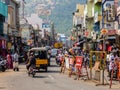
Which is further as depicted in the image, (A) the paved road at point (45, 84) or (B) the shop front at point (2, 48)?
(B) the shop front at point (2, 48)

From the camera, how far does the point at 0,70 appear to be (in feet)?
148

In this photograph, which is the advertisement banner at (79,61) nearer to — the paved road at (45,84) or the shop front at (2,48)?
the paved road at (45,84)


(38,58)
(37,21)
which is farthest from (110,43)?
(37,21)

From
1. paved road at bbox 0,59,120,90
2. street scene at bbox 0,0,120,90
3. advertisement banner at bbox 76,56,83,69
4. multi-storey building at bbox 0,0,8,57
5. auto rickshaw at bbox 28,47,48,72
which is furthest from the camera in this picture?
multi-storey building at bbox 0,0,8,57

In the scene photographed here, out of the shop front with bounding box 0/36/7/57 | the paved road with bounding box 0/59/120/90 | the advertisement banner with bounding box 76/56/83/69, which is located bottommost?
the paved road with bounding box 0/59/120/90

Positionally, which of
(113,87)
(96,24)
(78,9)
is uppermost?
(78,9)

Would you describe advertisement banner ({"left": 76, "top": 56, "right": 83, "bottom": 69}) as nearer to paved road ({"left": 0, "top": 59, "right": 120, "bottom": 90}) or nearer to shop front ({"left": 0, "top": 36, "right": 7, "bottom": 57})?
paved road ({"left": 0, "top": 59, "right": 120, "bottom": 90})

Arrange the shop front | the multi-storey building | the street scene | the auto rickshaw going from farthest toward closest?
the multi-storey building < the shop front < the auto rickshaw < the street scene

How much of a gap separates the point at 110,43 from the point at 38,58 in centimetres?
2145

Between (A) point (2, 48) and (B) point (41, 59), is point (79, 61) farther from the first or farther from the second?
(A) point (2, 48)

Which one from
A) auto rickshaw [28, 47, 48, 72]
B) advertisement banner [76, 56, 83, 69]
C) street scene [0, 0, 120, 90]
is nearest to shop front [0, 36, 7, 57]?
street scene [0, 0, 120, 90]

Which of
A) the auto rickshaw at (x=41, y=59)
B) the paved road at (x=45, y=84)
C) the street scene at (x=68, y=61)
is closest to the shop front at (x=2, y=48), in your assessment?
the street scene at (x=68, y=61)

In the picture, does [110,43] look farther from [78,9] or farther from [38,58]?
[78,9]

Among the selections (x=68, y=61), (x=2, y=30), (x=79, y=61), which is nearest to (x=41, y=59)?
(x=68, y=61)
